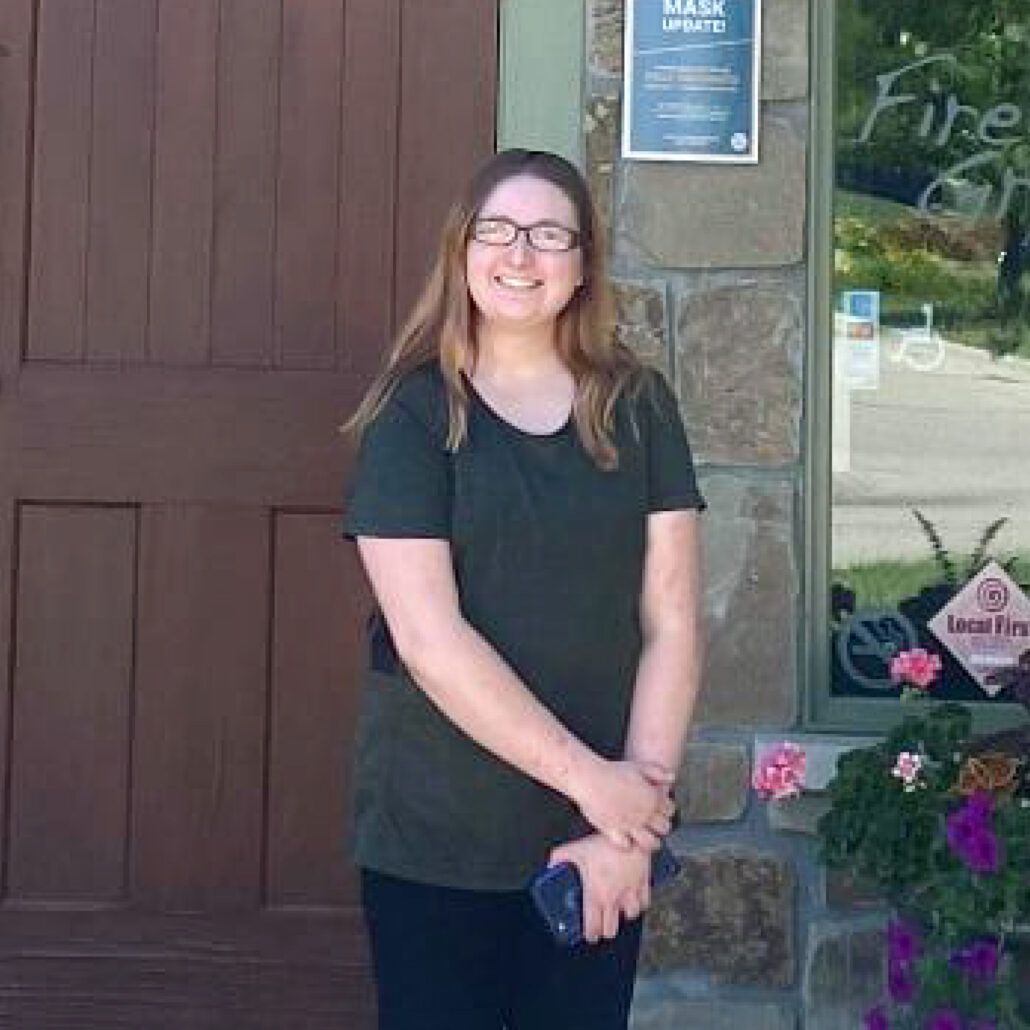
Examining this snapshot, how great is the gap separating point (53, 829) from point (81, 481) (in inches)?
26.6

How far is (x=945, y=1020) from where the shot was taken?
10.6ft

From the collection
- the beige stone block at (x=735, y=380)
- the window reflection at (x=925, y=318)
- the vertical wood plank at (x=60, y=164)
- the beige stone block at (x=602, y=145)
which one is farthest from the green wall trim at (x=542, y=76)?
the vertical wood plank at (x=60, y=164)

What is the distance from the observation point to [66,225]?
388 centimetres

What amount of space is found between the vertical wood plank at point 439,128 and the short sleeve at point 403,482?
142cm

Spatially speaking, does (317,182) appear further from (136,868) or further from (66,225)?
(136,868)

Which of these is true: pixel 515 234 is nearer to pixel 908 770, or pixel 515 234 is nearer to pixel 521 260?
pixel 521 260

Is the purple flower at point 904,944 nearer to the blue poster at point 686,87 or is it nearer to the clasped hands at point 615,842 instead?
the clasped hands at point 615,842

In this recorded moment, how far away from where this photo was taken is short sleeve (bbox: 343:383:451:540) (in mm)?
2432

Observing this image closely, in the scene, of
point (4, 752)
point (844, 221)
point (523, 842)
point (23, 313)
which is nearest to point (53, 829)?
point (4, 752)

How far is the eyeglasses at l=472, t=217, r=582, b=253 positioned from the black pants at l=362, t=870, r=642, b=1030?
31.8 inches

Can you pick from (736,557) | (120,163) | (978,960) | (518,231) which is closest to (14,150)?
(120,163)

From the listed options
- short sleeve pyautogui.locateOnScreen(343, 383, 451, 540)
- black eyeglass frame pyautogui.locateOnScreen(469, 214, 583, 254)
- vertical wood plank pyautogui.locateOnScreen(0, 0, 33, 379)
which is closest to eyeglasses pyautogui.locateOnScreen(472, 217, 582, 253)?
black eyeglass frame pyautogui.locateOnScreen(469, 214, 583, 254)

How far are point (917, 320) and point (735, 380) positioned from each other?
44 centimetres

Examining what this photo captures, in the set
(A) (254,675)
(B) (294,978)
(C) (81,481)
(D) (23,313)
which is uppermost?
(D) (23,313)
